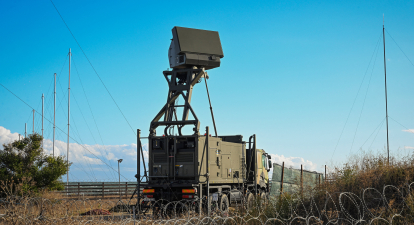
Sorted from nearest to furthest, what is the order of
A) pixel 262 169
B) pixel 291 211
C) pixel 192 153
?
pixel 291 211, pixel 192 153, pixel 262 169

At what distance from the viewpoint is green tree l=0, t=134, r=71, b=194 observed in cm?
2242

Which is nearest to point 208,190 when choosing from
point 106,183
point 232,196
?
point 232,196

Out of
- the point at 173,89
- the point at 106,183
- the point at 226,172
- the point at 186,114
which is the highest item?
the point at 173,89

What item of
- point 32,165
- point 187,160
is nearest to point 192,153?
point 187,160

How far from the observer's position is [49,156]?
23.7 metres

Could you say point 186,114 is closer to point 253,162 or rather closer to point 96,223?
point 253,162

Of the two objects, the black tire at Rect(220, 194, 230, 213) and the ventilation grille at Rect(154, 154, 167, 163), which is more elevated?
the ventilation grille at Rect(154, 154, 167, 163)

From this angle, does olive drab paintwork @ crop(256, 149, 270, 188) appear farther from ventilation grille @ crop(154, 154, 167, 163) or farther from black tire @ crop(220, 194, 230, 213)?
ventilation grille @ crop(154, 154, 167, 163)

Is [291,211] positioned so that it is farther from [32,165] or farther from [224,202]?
[32,165]

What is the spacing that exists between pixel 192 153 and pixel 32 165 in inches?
451

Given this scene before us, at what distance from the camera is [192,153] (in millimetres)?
16844

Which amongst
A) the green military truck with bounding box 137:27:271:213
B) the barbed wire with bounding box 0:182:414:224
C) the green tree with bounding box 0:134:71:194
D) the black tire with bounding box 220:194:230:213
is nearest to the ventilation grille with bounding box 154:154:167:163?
the green military truck with bounding box 137:27:271:213

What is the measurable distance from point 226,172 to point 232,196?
3.71 feet

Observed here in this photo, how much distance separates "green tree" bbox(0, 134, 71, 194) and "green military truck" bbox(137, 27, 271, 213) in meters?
8.16
